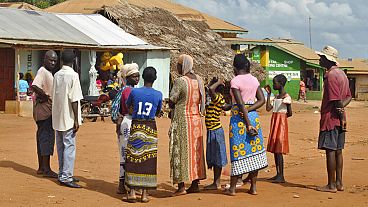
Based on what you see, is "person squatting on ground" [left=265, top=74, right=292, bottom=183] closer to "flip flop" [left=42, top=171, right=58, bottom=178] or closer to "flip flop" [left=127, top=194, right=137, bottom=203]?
"flip flop" [left=127, top=194, right=137, bottom=203]

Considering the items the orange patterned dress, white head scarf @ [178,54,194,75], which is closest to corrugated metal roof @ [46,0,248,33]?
white head scarf @ [178,54,194,75]

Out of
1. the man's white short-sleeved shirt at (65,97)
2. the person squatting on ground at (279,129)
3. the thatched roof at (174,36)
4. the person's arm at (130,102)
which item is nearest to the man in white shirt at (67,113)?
the man's white short-sleeved shirt at (65,97)

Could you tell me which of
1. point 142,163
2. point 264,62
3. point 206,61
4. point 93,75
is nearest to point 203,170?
point 142,163

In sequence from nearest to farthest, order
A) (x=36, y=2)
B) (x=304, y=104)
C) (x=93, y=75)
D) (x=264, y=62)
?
(x=93, y=75) < (x=304, y=104) < (x=264, y=62) < (x=36, y=2)

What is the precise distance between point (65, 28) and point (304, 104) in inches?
645

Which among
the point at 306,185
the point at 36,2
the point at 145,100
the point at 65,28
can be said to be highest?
the point at 36,2

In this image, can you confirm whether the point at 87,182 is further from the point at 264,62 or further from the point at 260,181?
the point at 264,62

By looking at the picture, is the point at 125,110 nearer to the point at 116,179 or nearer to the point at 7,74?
the point at 116,179

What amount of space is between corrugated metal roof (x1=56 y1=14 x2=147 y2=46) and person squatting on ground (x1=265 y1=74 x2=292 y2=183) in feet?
51.2

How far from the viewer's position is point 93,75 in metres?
23.8

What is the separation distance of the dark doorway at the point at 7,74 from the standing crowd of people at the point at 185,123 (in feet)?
45.2

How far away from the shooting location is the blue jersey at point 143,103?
25.3 ft

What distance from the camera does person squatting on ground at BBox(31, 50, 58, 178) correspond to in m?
8.88

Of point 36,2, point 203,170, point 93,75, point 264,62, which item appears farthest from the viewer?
point 36,2
